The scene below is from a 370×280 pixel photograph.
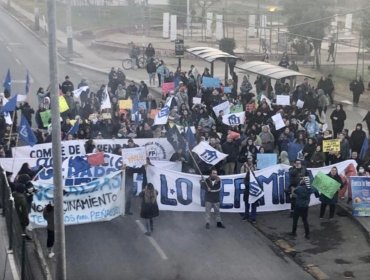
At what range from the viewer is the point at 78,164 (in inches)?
611

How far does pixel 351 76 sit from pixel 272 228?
22.6 m


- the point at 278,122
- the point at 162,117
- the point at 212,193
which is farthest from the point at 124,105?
the point at 212,193

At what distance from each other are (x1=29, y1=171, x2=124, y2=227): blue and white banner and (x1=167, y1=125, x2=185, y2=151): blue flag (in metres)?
3.19

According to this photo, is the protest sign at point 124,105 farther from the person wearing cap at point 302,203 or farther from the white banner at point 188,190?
the person wearing cap at point 302,203

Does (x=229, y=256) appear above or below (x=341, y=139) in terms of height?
below

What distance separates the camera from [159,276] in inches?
492

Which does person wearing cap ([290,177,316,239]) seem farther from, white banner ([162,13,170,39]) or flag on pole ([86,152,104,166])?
white banner ([162,13,170,39])

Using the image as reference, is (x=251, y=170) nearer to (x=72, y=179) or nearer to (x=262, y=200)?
(x=262, y=200)

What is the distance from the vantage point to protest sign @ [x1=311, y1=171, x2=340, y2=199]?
605 inches

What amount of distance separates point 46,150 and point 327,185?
6868 millimetres

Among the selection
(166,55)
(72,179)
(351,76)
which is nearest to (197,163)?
(72,179)

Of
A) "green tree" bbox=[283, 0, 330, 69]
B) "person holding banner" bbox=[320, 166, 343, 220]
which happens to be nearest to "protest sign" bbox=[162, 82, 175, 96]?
"person holding banner" bbox=[320, 166, 343, 220]

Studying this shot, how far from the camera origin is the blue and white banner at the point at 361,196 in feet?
51.4

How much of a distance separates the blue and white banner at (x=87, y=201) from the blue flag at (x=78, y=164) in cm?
87
